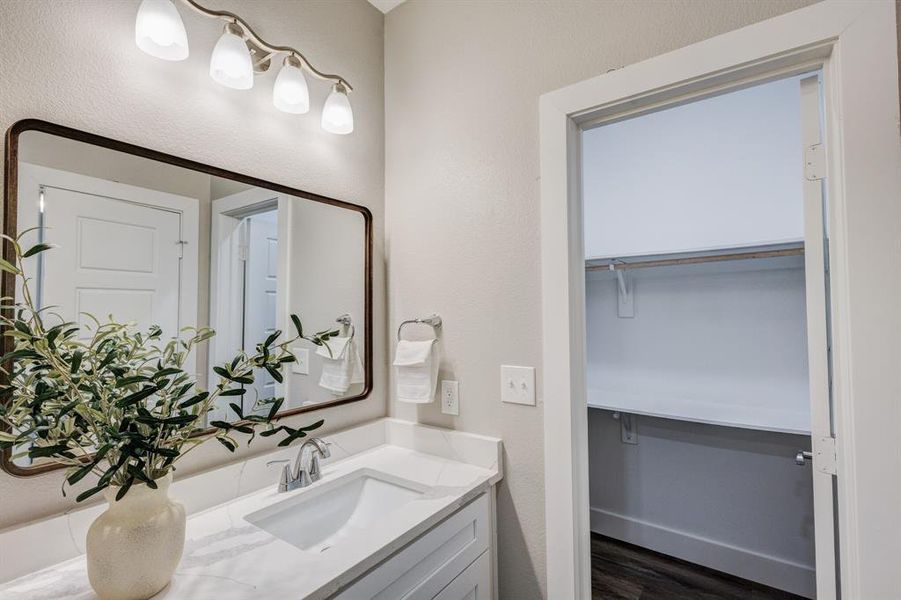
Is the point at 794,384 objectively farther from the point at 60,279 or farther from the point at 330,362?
the point at 60,279

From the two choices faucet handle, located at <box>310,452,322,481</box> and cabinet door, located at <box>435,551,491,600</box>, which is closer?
cabinet door, located at <box>435,551,491,600</box>

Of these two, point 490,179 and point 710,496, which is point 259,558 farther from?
point 710,496

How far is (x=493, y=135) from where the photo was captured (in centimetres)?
139

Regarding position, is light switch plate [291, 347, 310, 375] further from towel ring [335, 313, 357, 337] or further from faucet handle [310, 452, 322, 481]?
faucet handle [310, 452, 322, 481]

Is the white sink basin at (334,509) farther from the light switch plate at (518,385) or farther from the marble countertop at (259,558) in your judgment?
the light switch plate at (518,385)

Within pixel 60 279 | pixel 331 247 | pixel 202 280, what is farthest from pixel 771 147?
pixel 60 279

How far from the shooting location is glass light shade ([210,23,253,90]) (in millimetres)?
1101

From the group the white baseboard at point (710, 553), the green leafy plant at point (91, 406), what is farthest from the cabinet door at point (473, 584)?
the white baseboard at point (710, 553)

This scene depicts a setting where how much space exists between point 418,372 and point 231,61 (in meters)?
1.06

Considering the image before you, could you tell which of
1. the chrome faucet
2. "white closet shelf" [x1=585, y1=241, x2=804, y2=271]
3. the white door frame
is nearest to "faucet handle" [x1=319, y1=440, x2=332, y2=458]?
Result: the chrome faucet

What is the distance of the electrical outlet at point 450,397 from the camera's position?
4.76ft

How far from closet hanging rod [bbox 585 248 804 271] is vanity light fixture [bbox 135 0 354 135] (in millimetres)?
1541

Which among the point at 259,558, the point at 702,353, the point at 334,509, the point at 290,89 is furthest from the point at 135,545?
→ the point at 702,353

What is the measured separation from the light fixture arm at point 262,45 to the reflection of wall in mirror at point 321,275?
0.42 m
